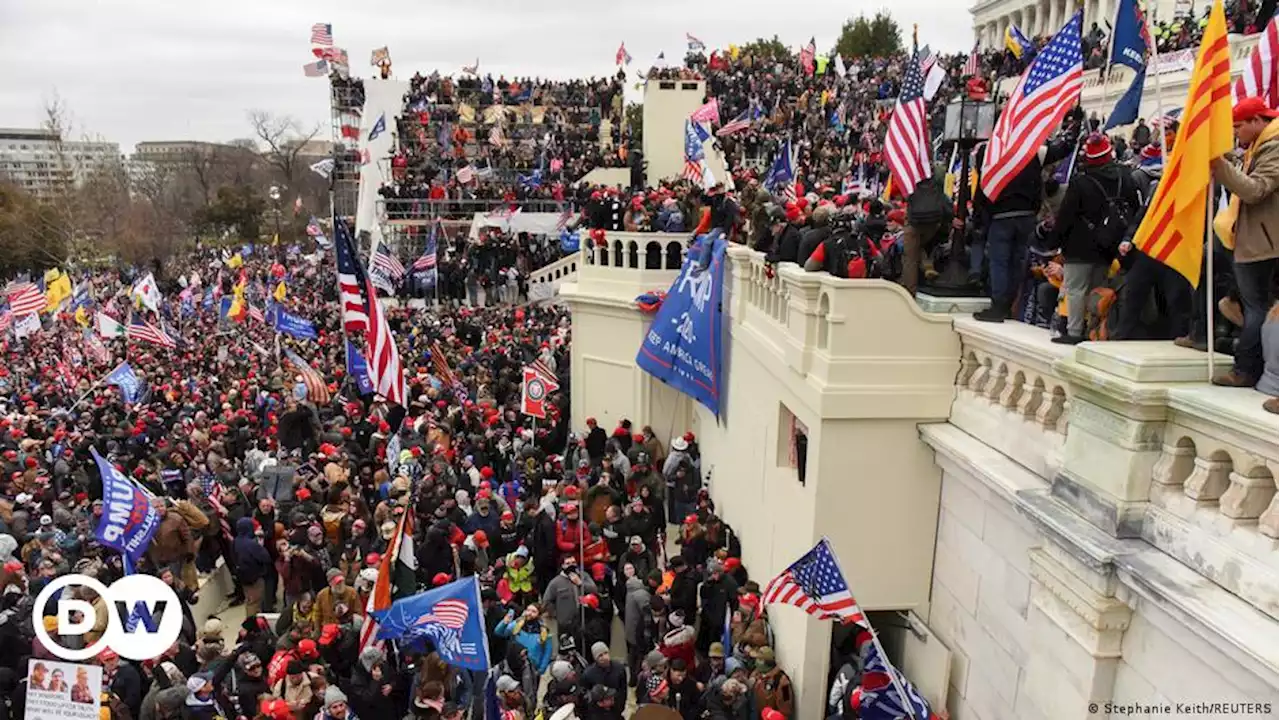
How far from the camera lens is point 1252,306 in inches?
177

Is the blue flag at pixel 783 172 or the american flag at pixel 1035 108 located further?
the blue flag at pixel 783 172

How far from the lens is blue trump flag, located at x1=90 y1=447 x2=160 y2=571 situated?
8.98 metres

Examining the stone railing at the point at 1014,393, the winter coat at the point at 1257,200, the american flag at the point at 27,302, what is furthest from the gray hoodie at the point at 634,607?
the american flag at the point at 27,302

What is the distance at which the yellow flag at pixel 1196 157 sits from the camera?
13.7ft

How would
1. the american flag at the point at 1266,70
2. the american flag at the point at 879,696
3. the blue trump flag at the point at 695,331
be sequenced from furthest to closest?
the blue trump flag at the point at 695,331, the american flag at the point at 879,696, the american flag at the point at 1266,70

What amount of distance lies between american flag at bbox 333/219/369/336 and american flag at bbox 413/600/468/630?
15.0 feet

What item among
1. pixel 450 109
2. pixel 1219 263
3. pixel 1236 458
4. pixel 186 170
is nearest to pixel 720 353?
pixel 1219 263

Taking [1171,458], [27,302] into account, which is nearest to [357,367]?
[1171,458]

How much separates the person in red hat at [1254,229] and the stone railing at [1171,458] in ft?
0.51

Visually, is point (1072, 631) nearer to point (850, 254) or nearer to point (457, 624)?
point (850, 254)

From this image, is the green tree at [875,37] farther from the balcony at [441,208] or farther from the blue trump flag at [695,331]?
the blue trump flag at [695,331]

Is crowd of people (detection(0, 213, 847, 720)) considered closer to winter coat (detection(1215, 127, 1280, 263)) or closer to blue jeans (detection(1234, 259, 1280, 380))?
blue jeans (detection(1234, 259, 1280, 380))

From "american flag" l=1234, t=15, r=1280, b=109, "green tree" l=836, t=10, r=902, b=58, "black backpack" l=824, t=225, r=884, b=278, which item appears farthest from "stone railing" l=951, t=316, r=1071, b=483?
"green tree" l=836, t=10, r=902, b=58

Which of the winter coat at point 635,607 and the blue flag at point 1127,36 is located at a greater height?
the blue flag at point 1127,36
